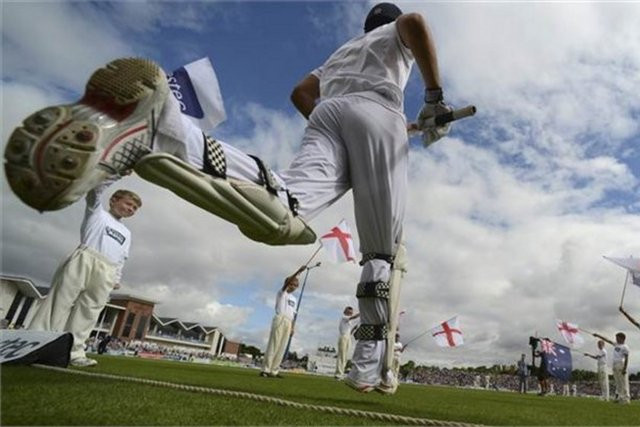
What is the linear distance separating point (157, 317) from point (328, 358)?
39165 mm

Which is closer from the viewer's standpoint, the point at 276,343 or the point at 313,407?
the point at 313,407

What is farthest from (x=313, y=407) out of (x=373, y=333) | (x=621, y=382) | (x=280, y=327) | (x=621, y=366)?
(x=621, y=366)

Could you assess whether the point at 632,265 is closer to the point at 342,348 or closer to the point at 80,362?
the point at 342,348

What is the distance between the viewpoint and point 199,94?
15.3 feet

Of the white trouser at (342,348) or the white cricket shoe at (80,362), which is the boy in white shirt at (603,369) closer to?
the white trouser at (342,348)

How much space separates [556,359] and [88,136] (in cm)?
2982

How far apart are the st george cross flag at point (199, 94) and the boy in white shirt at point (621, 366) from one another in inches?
628

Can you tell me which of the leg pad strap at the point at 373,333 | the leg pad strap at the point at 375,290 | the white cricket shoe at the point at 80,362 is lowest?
the white cricket shoe at the point at 80,362

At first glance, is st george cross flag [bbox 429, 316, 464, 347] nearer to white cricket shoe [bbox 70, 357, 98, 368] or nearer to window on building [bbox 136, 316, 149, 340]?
white cricket shoe [bbox 70, 357, 98, 368]

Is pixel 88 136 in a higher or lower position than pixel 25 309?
lower

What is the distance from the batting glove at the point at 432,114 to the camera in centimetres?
262

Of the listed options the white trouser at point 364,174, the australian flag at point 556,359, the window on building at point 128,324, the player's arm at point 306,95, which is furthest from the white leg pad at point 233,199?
the window on building at point 128,324

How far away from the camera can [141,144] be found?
5.09ft

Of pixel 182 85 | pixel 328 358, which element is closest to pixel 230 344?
pixel 328 358
